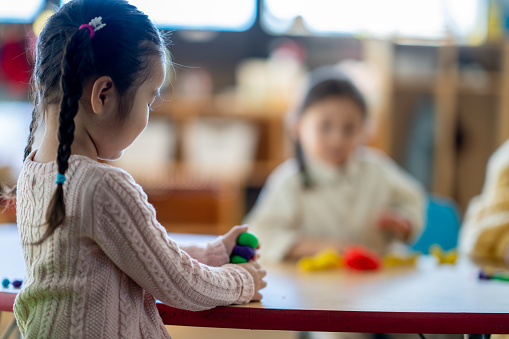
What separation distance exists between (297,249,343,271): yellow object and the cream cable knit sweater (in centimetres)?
49

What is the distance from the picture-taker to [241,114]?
3316mm

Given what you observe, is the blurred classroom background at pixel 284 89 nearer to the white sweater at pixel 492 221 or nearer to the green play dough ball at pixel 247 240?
the white sweater at pixel 492 221

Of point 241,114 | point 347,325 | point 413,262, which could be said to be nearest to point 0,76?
point 241,114

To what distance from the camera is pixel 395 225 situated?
160 centimetres

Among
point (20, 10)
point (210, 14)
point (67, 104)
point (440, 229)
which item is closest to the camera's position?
point (67, 104)

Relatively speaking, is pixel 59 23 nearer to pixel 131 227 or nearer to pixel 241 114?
pixel 131 227

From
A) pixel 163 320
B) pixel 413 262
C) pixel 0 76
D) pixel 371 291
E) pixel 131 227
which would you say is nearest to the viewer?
pixel 131 227

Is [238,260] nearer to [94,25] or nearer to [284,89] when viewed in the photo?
[94,25]

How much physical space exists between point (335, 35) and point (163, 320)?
111 inches

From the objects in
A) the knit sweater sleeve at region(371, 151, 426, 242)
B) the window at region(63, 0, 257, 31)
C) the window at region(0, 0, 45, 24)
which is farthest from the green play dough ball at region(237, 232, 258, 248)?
the window at region(0, 0, 45, 24)

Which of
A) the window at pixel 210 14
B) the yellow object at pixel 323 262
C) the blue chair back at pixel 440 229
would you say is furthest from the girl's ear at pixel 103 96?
the window at pixel 210 14

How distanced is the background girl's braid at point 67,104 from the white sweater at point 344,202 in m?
0.94

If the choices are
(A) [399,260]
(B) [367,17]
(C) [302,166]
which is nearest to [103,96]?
(A) [399,260]

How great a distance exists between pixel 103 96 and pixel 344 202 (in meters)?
1.17
